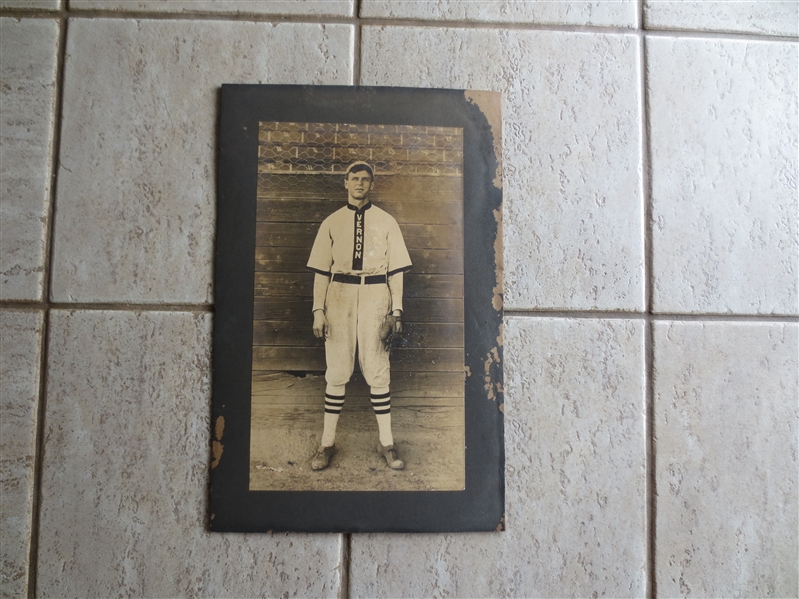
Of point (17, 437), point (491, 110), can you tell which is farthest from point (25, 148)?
point (491, 110)

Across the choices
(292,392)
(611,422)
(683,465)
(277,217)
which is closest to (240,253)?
(277,217)

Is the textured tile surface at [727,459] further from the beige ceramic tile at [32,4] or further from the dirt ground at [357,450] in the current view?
the beige ceramic tile at [32,4]

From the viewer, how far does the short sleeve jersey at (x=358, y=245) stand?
83 centimetres

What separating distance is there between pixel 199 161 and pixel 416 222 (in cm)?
38

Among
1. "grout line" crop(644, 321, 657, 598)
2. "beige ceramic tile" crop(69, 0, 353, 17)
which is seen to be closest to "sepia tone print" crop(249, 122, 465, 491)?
"beige ceramic tile" crop(69, 0, 353, 17)

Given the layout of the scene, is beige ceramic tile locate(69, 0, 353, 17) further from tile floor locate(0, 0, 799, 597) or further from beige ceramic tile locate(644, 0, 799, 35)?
beige ceramic tile locate(644, 0, 799, 35)

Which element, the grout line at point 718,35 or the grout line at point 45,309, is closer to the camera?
the grout line at point 45,309

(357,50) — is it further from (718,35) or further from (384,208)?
(718,35)

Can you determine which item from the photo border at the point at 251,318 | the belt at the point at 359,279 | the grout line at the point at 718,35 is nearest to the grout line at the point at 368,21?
the grout line at the point at 718,35

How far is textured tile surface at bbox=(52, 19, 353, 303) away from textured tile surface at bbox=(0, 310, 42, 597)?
9 cm

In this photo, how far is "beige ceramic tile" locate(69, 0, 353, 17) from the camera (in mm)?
861

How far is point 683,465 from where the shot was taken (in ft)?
2.72

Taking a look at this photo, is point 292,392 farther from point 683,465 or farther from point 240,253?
point 683,465

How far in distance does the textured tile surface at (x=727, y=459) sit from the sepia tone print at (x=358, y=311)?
0.36m
